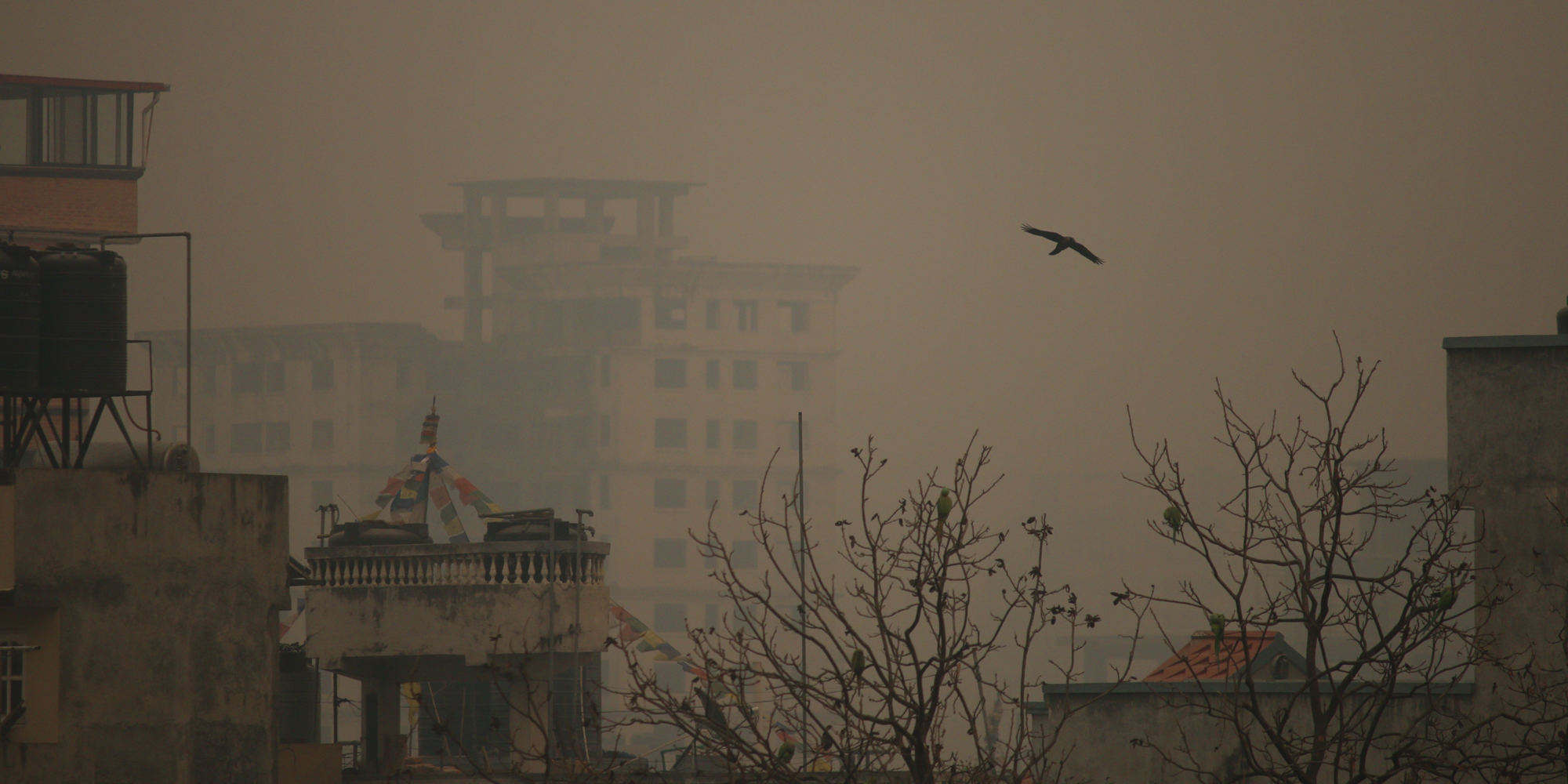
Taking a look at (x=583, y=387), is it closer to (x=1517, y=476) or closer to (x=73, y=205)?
(x=73, y=205)

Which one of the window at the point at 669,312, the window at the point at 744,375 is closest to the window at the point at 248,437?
the window at the point at 669,312

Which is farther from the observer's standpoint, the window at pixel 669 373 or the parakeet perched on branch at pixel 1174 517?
the window at pixel 669 373

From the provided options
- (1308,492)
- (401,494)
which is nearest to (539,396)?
(1308,492)

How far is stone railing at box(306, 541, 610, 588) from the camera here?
29.6 meters

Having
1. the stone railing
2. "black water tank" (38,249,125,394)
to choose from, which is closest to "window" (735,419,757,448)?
the stone railing

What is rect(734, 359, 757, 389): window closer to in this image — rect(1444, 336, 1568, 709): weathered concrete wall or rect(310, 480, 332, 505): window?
rect(310, 480, 332, 505): window

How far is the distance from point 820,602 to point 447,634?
18835mm

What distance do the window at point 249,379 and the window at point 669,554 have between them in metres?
33.6

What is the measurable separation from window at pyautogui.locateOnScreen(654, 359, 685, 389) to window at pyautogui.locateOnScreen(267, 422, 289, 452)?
1151 inches

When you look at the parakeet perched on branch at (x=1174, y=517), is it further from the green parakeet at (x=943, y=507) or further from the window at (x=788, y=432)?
the window at (x=788, y=432)

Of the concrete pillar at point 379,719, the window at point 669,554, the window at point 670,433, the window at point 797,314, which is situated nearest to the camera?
the concrete pillar at point 379,719

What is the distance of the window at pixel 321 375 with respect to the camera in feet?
419

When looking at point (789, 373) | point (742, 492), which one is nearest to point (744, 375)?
point (789, 373)

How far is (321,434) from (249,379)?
7.65m
